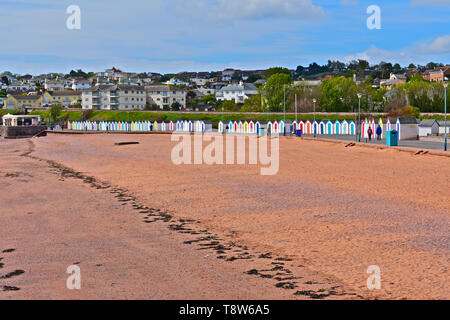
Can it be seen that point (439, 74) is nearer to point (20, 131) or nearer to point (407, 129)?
point (20, 131)

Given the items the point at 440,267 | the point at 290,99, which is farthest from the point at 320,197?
the point at 290,99

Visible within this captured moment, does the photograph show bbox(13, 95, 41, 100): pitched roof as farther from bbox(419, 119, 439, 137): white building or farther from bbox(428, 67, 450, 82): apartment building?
bbox(419, 119, 439, 137): white building

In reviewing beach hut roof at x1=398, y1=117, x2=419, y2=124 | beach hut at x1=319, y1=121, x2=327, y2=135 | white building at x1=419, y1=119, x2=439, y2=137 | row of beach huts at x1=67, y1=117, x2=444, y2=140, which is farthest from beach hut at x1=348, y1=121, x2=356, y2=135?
beach hut roof at x1=398, y1=117, x2=419, y2=124

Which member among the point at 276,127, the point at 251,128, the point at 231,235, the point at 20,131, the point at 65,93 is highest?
the point at 65,93

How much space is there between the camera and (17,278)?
8.88 metres

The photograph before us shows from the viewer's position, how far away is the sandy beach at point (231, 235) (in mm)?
8297

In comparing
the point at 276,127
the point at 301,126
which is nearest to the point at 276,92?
the point at 276,127

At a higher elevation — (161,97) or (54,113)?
(161,97)

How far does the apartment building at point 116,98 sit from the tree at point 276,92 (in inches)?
2210

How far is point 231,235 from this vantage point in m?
11.8

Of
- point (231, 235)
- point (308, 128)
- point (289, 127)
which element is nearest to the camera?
point (231, 235)

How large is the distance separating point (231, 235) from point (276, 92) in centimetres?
10178
